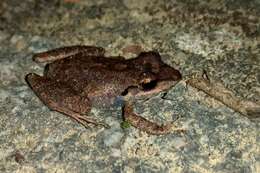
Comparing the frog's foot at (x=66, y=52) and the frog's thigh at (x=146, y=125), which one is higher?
Result: the frog's foot at (x=66, y=52)

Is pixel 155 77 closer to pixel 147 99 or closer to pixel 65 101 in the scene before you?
pixel 147 99

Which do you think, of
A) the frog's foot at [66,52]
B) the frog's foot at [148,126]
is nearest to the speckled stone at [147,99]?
the frog's foot at [148,126]

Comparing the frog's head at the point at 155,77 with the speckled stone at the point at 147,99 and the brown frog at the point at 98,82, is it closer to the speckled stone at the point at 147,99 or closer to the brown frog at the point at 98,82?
the brown frog at the point at 98,82

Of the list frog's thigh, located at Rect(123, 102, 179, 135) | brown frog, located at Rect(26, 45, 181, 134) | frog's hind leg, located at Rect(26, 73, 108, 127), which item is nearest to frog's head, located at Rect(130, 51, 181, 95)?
brown frog, located at Rect(26, 45, 181, 134)

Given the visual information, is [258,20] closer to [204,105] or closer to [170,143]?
[204,105]

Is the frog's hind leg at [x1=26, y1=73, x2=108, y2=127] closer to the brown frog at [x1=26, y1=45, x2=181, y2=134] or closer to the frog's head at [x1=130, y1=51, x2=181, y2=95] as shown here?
the brown frog at [x1=26, y1=45, x2=181, y2=134]

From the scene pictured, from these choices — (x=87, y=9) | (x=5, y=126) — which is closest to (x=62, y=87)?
(x=5, y=126)

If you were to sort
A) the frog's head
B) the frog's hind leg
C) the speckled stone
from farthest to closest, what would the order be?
1. the frog's head
2. the frog's hind leg
3. the speckled stone
